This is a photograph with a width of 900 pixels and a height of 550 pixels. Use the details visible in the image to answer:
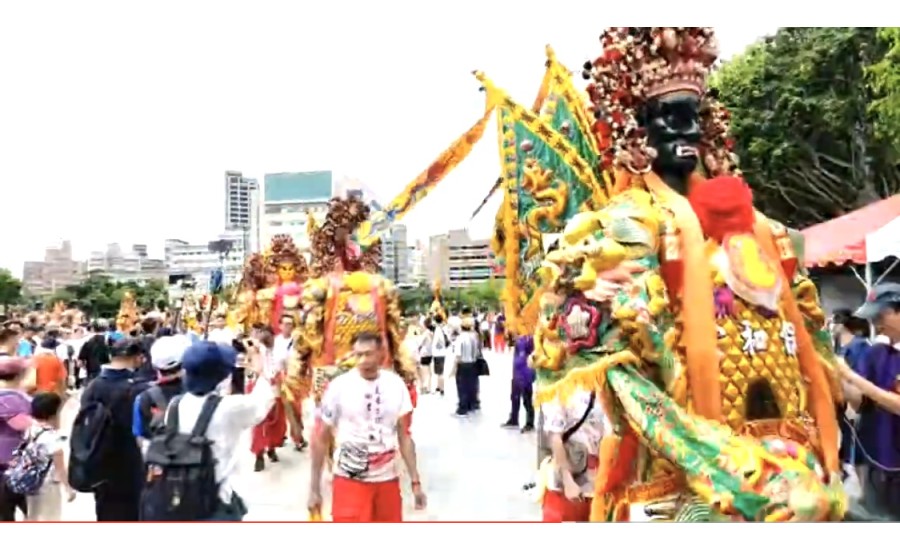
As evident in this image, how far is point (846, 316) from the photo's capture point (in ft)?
17.1

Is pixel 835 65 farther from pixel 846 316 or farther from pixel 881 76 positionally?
pixel 846 316

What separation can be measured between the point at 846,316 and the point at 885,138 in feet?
10.9

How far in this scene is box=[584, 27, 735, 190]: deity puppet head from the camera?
2.83 m

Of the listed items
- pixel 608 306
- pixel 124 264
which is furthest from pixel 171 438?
pixel 124 264

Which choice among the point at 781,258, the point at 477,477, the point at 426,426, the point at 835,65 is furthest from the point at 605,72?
the point at 426,426

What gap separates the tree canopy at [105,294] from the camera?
639cm

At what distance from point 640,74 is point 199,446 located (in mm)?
1865

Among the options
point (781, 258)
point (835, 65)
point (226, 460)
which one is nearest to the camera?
point (781, 258)

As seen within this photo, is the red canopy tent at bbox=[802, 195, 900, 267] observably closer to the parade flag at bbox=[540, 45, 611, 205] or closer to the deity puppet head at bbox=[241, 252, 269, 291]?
the parade flag at bbox=[540, 45, 611, 205]

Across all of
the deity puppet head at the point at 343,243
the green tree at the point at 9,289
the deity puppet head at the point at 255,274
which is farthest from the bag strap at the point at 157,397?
the deity puppet head at the point at 255,274

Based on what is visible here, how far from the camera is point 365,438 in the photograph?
3.76 m

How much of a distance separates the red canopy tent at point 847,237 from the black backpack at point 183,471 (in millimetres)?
4120

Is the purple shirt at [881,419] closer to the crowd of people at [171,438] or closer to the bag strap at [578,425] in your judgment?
the bag strap at [578,425]

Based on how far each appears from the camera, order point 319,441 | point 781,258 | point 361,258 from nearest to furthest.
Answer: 1. point 781,258
2. point 319,441
3. point 361,258
